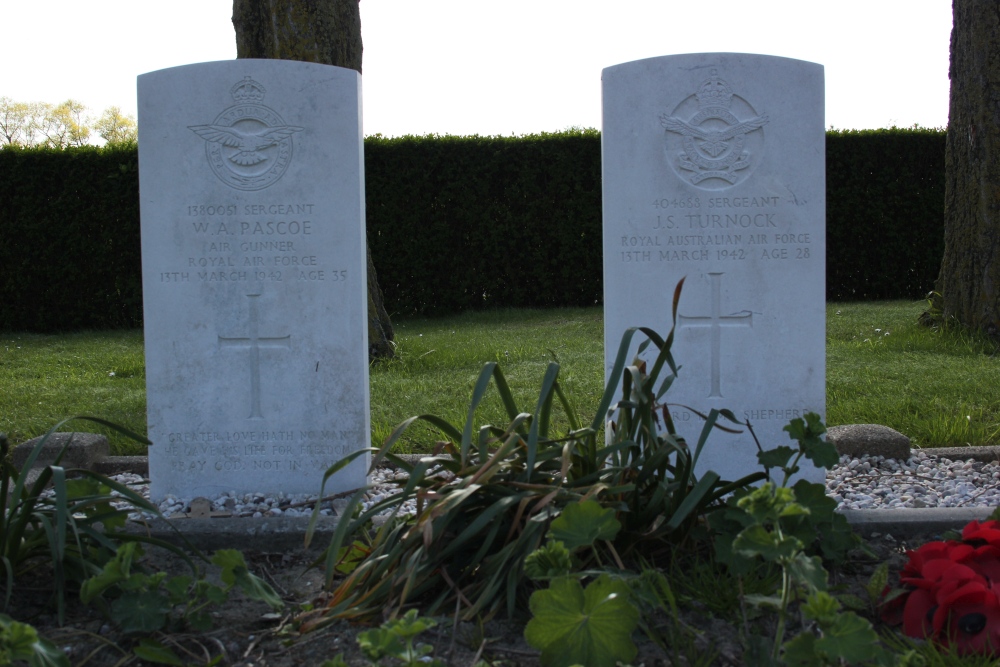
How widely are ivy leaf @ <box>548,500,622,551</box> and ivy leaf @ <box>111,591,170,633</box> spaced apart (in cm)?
89

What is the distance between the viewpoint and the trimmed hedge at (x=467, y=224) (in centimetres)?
984

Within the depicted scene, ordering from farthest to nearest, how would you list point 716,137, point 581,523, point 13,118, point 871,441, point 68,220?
point 13,118 < point 68,220 < point 871,441 < point 716,137 < point 581,523

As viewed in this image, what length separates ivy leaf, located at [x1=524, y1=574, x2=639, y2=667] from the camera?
1.70 m

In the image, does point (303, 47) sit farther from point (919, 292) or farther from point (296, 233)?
point (919, 292)

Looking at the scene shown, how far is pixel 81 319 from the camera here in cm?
1010

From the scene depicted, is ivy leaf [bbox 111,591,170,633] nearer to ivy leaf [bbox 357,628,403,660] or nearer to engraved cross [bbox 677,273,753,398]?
ivy leaf [bbox 357,628,403,660]

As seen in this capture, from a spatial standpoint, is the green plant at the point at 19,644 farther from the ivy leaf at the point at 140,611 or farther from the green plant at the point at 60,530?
the green plant at the point at 60,530

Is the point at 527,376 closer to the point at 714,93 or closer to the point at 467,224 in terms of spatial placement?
the point at 714,93

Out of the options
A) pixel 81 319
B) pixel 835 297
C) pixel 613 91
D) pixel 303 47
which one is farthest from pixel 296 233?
pixel 835 297

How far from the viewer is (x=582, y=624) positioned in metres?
1.71

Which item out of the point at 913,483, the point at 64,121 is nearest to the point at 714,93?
the point at 913,483

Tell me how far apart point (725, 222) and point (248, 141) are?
1902 millimetres

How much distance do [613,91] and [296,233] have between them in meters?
1.37

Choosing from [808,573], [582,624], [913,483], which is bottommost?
[913,483]
